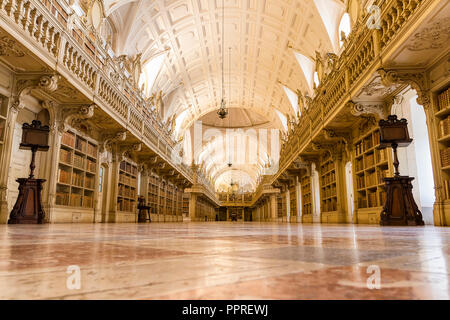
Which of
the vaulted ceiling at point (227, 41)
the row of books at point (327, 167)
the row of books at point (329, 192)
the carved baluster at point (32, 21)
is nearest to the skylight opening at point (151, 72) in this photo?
the vaulted ceiling at point (227, 41)

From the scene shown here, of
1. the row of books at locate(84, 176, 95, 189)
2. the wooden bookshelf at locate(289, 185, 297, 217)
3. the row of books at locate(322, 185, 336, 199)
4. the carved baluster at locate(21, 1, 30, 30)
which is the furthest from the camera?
the wooden bookshelf at locate(289, 185, 297, 217)

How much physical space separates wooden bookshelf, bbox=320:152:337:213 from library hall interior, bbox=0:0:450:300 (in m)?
0.09

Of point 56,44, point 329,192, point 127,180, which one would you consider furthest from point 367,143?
point 127,180

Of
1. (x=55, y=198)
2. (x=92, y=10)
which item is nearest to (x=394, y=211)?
(x=55, y=198)

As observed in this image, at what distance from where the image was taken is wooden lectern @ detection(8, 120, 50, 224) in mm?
6441

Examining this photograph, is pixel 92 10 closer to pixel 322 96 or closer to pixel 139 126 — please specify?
pixel 139 126

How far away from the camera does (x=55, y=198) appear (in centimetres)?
806

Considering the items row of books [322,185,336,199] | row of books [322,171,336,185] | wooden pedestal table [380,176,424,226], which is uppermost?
row of books [322,171,336,185]

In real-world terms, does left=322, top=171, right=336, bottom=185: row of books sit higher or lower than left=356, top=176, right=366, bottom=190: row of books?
higher

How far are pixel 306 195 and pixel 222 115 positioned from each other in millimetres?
6278

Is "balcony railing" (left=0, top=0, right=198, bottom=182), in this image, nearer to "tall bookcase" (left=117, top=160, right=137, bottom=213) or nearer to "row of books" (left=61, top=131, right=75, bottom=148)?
"row of books" (left=61, top=131, right=75, bottom=148)

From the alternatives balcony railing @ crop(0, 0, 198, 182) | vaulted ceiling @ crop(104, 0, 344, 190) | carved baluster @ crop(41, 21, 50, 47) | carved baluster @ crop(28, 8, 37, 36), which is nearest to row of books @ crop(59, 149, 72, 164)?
balcony railing @ crop(0, 0, 198, 182)

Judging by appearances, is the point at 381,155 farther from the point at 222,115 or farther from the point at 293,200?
the point at 293,200
